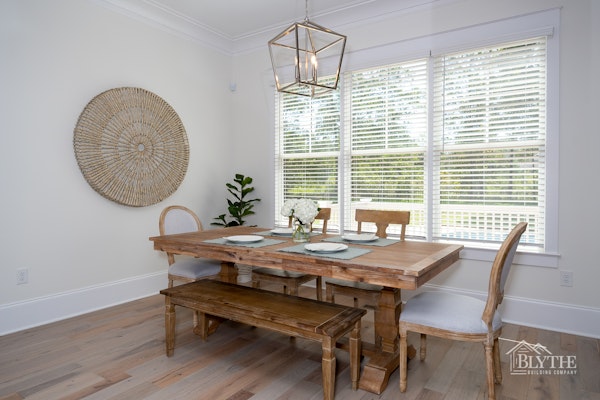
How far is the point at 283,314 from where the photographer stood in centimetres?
208

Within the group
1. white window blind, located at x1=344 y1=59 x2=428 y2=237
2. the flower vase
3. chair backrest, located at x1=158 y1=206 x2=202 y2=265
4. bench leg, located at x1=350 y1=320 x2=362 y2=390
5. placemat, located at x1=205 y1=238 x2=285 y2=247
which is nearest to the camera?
bench leg, located at x1=350 y1=320 x2=362 y2=390

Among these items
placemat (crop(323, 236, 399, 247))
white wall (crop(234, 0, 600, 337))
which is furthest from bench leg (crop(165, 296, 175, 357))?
white wall (crop(234, 0, 600, 337))

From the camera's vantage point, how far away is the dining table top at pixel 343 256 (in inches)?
74.6

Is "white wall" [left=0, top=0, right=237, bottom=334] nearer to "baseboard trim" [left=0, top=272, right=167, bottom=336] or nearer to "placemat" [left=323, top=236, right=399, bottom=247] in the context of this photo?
"baseboard trim" [left=0, top=272, right=167, bottom=336]

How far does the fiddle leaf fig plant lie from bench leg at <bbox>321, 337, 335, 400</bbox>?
273 cm

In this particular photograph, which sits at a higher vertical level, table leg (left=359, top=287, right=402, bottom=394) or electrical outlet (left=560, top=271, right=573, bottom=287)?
electrical outlet (left=560, top=271, right=573, bottom=287)

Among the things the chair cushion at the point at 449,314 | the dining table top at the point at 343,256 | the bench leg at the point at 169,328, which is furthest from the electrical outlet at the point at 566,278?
the bench leg at the point at 169,328

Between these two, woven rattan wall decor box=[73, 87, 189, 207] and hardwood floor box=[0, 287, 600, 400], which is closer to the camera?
hardwood floor box=[0, 287, 600, 400]

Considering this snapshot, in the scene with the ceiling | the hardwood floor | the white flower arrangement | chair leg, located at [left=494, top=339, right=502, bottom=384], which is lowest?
the hardwood floor

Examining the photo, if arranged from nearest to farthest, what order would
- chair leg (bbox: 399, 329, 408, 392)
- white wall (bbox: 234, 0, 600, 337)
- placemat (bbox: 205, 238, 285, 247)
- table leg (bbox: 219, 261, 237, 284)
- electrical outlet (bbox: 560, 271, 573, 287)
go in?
chair leg (bbox: 399, 329, 408, 392) < placemat (bbox: 205, 238, 285, 247) < white wall (bbox: 234, 0, 600, 337) < electrical outlet (bbox: 560, 271, 573, 287) < table leg (bbox: 219, 261, 237, 284)

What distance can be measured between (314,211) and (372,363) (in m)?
1.02

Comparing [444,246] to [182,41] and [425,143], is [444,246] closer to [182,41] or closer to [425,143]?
[425,143]

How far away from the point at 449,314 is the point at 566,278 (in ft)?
5.43

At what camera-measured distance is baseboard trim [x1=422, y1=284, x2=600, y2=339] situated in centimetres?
290
